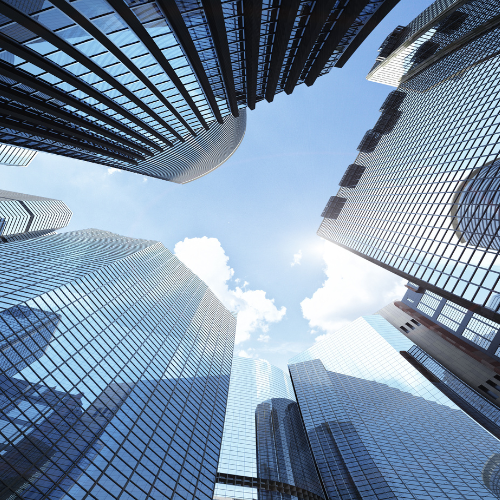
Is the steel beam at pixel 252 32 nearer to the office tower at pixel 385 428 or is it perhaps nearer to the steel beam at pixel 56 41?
the steel beam at pixel 56 41

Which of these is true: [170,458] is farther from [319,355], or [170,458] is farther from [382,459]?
[319,355]

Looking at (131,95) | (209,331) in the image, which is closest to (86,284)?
(131,95)

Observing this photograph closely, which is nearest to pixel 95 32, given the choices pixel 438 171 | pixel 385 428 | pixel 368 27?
pixel 368 27

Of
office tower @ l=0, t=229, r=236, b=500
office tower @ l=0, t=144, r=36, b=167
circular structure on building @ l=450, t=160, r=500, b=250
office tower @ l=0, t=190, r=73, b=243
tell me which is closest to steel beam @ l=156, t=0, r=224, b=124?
circular structure on building @ l=450, t=160, r=500, b=250

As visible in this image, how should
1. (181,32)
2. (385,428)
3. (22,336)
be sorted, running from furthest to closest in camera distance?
(385,428) < (22,336) < (181,32)

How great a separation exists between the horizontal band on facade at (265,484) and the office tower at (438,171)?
5522 centimetres

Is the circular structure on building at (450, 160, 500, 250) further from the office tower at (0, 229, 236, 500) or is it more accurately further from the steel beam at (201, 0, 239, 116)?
the office tower at (0, 229, 236, 500)

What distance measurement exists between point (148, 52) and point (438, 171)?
160 ft

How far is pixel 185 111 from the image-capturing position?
4734cm

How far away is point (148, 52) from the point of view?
88.0ft

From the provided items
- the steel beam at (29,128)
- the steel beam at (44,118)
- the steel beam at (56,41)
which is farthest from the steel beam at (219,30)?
the steel beam at (29,128)

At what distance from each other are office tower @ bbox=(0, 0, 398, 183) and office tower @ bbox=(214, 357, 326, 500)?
74.9m

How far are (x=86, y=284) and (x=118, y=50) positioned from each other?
50615 millimetres

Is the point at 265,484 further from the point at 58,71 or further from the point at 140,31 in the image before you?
the point at 140,31
